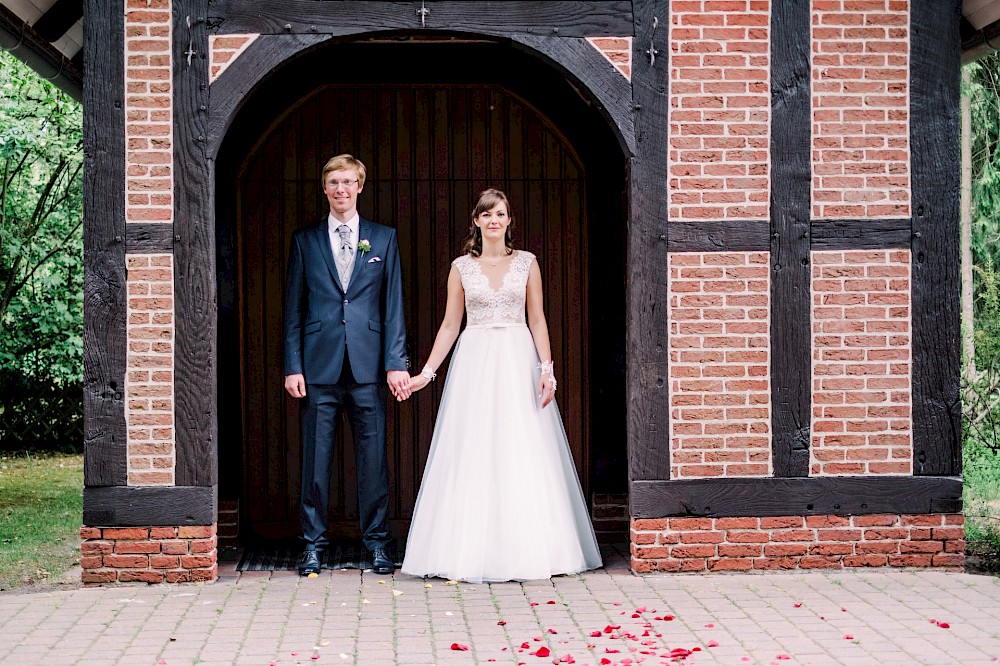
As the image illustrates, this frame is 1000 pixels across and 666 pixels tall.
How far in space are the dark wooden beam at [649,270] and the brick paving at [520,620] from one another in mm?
673

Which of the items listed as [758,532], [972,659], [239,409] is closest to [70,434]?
[239,409]

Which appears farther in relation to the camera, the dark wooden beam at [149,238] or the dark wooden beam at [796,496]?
the dark wooden beam at [796,496]

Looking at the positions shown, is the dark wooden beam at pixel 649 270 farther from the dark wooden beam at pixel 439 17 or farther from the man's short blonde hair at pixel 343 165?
the man's short blonde hair at pixel 343 165

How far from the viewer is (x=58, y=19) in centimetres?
612

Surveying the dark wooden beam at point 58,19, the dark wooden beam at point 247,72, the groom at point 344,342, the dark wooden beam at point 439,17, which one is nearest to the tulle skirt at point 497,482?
the groom at point 344,342

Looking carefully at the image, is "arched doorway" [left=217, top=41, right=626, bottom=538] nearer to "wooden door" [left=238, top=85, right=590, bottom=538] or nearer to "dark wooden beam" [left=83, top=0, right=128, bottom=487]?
"wooden door" [left=238, top=85, right=590, bottom=538]

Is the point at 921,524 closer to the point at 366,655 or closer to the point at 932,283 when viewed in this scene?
the point at 932,283

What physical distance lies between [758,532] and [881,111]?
2184 mm

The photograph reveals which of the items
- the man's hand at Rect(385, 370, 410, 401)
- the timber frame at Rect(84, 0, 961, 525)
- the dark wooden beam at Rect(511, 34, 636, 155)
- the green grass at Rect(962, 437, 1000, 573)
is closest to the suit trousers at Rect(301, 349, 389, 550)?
the man's hand at Rect(385, 370, 410, 401)

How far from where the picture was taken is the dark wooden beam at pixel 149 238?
18.0ft

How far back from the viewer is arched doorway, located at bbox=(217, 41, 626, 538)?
6664mm

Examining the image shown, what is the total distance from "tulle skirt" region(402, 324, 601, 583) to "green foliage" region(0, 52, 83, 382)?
690 centimetres

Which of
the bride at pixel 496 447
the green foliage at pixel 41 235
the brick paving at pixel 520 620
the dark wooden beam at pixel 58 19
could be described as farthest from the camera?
the green foliage at pixel 41 235

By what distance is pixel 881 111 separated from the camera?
570 centimetres
